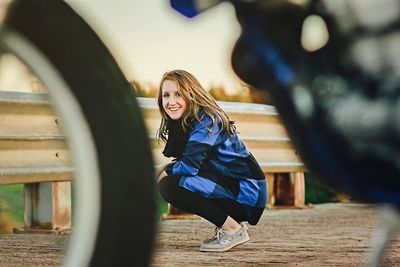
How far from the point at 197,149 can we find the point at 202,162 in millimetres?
59

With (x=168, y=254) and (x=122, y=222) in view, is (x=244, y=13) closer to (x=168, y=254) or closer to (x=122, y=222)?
(x=122, y=222)

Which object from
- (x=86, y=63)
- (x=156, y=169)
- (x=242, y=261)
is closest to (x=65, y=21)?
(x=86, y=63)

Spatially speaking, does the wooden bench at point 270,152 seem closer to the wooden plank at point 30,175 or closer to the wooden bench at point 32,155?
the wooden bench at point 32,155

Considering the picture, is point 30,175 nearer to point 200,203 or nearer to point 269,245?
point 200,203

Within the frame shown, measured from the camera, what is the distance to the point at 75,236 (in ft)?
3.28

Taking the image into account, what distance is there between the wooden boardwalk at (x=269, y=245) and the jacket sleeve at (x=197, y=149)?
11.6 inches

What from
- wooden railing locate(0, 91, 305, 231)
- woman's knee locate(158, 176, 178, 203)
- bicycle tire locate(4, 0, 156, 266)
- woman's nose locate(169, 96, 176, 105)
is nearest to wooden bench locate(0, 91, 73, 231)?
wooden railing locate(0, 91, 305, 231)

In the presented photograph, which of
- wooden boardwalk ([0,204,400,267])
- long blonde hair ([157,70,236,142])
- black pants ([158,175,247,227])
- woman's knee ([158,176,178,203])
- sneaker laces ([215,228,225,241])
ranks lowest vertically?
wooden boardwalk ([0,204,400,267])

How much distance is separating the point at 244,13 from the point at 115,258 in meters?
0.31

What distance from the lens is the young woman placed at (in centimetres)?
403

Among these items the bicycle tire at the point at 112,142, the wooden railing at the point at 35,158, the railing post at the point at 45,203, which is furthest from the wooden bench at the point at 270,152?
the bicycle tire at the point at 112,142

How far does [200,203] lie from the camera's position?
4184mm

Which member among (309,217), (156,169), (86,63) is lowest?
(309,217)

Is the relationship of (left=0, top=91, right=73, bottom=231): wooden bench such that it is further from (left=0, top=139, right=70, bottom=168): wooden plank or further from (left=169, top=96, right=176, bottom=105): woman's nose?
(left=169, top=96, right=176, bottom=105): woman's nose
